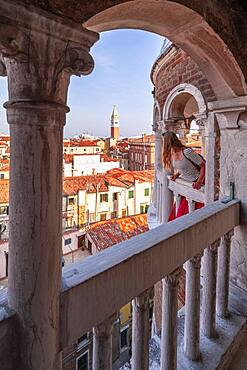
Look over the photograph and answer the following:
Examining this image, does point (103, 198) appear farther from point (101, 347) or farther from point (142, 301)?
point (101, 347)

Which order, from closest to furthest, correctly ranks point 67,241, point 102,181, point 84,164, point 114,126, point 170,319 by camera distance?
point 170,319 < point 67,241 < point 102,181 < point 84,164 < point 114,126

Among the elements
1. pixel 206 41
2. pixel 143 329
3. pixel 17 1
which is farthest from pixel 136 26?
pixel 143 329

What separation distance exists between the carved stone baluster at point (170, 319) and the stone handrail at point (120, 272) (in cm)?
6

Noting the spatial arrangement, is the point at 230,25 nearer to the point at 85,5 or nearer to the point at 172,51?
the point at 85,5

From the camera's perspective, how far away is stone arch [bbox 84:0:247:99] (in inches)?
61.4

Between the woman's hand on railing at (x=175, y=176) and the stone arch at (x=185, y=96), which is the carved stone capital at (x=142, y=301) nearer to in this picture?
the stone arch at (x=185, y=96)

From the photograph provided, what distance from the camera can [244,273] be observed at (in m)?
2.12

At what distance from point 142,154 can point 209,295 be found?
2508 cm

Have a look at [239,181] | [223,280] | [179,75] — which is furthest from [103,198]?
[223,280]

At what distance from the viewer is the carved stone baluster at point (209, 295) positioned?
1747mm

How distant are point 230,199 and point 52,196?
1.57m

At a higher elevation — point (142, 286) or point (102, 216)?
point (142, 286)

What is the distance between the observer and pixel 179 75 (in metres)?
3.34

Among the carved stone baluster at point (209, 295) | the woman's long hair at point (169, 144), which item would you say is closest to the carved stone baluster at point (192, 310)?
the carved stone baluster at point (209, 295)
